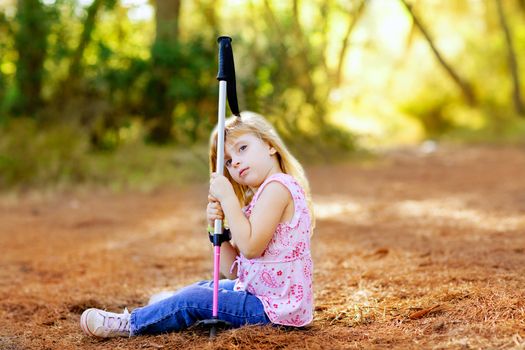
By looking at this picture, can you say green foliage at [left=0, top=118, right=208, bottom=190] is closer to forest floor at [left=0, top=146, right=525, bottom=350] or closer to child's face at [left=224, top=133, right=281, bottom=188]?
forest floor at [left=0, top=146, right=525, bottom=350]

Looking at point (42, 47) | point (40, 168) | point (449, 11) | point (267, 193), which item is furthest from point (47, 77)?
point (449, 11)

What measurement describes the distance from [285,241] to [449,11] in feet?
67.6

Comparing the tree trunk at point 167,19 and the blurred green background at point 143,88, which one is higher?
the tree trunk at point 167,19

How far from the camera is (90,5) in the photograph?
10.3 m

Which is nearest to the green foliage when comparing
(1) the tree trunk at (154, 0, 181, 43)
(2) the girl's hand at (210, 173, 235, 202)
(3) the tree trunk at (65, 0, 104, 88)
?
(3) the tree trunk at (65, 0, 104, 88)

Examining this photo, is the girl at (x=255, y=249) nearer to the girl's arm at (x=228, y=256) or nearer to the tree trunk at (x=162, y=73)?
the girl's arm at (x=228, y=256)

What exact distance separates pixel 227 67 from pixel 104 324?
3.88 feet

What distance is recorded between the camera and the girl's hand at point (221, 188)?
296 centimetres

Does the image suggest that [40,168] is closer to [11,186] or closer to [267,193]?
[11,186]

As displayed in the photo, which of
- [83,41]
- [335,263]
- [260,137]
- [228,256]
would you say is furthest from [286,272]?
[83,41]

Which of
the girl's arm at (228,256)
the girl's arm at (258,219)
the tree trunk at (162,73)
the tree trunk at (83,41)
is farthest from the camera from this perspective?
the tree trunk at (162,73)

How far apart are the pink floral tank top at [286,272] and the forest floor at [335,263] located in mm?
87

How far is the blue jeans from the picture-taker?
3043 mm

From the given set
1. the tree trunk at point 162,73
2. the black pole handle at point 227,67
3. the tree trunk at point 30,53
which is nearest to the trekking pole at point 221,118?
the black pole handle at point 227,67
